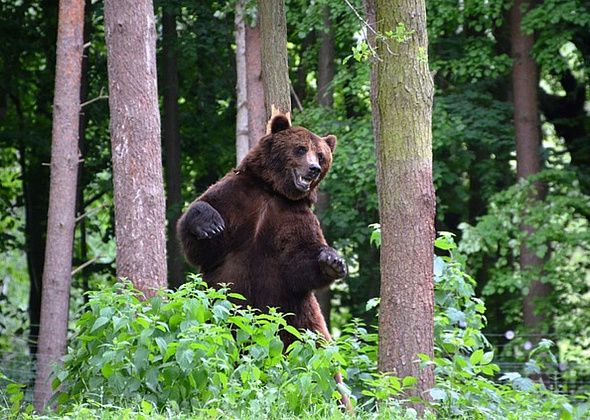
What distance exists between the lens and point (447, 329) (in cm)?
882

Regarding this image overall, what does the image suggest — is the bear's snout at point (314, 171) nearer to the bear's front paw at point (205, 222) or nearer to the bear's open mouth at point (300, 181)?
the bear's open mouth at point (300, 181)

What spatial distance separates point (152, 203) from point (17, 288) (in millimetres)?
19811

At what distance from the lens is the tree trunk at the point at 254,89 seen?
13.8m

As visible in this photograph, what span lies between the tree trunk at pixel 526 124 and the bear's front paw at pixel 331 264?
8495mm

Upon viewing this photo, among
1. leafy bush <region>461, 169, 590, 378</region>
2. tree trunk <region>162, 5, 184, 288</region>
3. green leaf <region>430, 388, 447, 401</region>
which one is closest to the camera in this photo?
green leaf <region>430, 388, 447, 401</region>

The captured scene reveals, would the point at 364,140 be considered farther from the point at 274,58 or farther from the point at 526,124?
the point at 274,58

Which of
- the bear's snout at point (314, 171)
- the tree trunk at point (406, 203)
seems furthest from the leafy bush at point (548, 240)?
the tree trunk at point (406, 203)

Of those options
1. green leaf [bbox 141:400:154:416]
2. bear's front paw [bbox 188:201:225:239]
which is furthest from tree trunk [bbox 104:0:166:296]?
green leaf [bbox 141:400:154:416]

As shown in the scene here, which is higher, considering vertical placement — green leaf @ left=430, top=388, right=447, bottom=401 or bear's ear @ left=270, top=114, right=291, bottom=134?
bear's ear @ left=270, top=114, right=291, bottom=134

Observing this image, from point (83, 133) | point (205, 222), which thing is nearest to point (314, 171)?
point (205, 222)

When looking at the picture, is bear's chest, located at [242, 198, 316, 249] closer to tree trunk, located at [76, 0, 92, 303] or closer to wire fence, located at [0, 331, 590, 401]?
wire fence, located at [0, 331, 590, 401]

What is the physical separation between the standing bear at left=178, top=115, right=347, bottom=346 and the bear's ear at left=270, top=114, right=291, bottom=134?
0.10 m

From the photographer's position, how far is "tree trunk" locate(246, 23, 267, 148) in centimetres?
1377

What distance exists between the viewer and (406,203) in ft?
25.5
